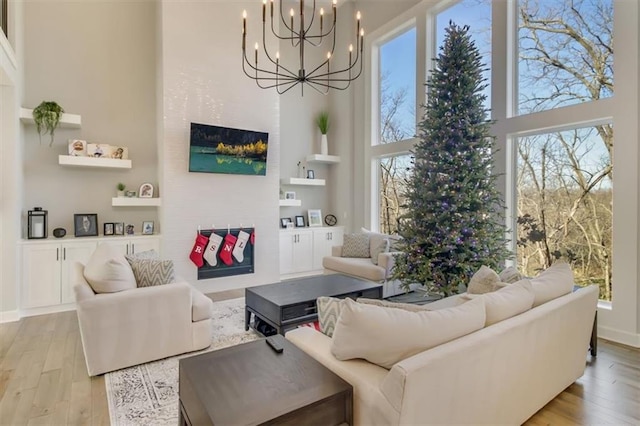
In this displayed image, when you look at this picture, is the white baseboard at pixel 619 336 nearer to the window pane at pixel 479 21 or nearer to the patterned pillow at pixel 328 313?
the window pane at pixel 479 21

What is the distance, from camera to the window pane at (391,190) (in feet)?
21.1

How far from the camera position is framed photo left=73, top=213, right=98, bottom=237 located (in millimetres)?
4895

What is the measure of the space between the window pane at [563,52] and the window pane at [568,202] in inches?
18.1

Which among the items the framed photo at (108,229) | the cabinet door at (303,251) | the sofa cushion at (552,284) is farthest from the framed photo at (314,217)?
the sofa cushion at (552,284)

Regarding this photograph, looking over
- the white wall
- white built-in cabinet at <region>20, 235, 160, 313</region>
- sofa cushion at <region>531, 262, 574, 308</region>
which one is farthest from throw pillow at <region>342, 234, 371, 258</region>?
white built-in cabinet at <region>20, 235, 160, 313</region>

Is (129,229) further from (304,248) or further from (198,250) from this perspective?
(304,248)

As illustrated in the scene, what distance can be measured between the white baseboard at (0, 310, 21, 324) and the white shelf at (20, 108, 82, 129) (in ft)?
7.88

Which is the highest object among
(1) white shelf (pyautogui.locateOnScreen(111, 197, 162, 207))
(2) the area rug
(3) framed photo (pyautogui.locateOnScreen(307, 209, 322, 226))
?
(1) white shelf (pyautogui.locateOnScreen(111, 197, 162, 207))

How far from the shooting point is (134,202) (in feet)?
16.9

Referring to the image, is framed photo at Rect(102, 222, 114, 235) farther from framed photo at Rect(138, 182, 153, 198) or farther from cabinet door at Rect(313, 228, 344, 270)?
cabinet door at Rect(313, 228, 344, 270)

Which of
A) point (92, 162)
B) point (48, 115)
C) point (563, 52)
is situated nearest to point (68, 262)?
point (92, 162)

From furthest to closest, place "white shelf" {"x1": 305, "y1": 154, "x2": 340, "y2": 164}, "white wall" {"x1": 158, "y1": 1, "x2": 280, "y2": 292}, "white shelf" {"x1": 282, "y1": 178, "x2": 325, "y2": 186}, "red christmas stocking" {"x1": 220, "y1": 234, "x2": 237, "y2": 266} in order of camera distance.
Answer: "white shelf" {"x1": 305, "y1": 154, "x2": 340, "y2": 164} < "white shelf" {"x1": 282, "y1": 178, "x2": 325, "y2": 186} < "red christmas stocking" {"x1": 220, "y1": 234, "x2": 237, "y2": 266} < "white wall" {"x1": 158, "y1": 1, "x2": 280, "y2": 292}

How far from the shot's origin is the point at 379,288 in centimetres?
393

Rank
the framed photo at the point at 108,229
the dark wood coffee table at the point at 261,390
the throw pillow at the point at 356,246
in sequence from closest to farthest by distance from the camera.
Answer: the dark wood coffee table at the point at 261,390 → the framed photo at the point at 108,229 → the throw pillow at the point at 356,246
